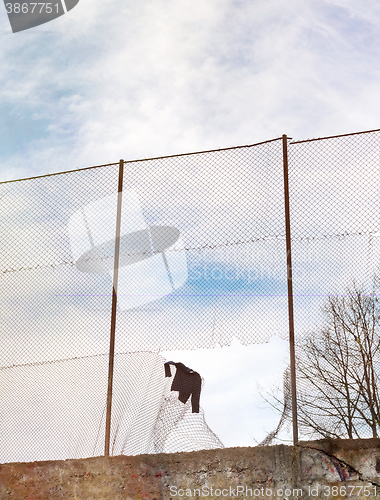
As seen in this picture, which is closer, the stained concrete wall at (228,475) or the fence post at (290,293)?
the stained concrete wall at (228,475)

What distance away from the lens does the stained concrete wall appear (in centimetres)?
386

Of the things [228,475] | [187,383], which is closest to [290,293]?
[187,383]

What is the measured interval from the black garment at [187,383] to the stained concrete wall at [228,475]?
60cm

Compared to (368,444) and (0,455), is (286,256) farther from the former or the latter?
(0,455)

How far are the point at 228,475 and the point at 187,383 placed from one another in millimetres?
1004

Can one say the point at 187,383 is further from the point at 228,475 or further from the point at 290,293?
the point at 290,293

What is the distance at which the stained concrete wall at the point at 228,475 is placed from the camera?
3.86 m

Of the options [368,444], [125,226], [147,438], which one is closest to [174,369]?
[147,438]

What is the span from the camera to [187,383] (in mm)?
4598

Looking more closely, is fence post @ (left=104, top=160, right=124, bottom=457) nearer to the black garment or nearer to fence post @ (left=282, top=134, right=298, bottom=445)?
the black garment

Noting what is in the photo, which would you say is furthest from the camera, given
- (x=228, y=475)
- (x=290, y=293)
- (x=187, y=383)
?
(x=187, y=383)

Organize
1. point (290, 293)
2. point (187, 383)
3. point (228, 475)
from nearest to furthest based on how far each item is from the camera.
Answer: point (228, 475) < point (290, 293) < point (187, 383)

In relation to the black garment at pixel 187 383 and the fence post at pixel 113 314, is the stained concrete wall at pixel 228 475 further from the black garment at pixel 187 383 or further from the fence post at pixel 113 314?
the black garment at pixel 187 383

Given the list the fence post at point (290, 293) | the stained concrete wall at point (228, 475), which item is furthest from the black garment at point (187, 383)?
the fence post at point (290, 293)
